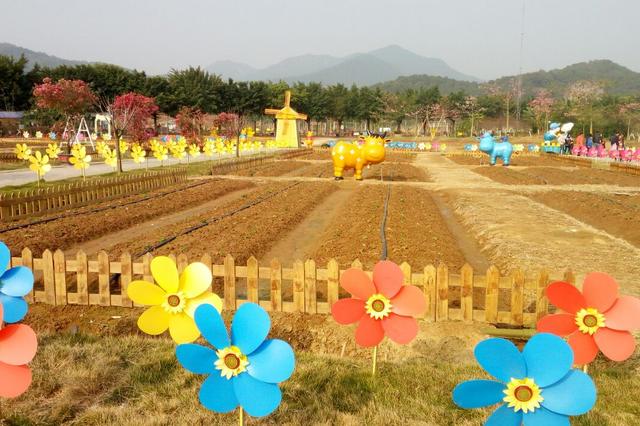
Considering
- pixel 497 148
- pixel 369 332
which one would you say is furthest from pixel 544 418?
pixel 497 148

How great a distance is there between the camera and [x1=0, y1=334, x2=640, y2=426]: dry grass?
364 cm

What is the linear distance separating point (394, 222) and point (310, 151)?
35.1 metres

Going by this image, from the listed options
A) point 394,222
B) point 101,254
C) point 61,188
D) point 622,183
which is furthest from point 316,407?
point 622,183

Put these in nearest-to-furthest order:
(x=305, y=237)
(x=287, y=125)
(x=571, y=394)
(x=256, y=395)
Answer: (x=571, y=394)
(x=256, y=395)
(x=305, y=237)
(x=287, y=125)

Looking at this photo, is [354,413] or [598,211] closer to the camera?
[354,413]

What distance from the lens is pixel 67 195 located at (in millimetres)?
13797

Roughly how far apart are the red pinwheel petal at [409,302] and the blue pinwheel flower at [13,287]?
2.58 meters

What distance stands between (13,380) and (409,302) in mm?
2530

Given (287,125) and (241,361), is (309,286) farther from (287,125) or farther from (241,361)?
(287,125)

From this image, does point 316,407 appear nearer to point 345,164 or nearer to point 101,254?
point 101,254

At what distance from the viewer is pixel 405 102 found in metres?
93.8

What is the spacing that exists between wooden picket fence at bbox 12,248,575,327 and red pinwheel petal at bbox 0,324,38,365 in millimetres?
2820

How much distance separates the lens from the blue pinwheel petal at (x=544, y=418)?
8.32 ft

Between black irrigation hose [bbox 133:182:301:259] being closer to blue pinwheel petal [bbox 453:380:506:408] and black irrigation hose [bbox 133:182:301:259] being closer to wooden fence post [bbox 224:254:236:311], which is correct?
wooden fence post [bbox 224:254:236:311]
